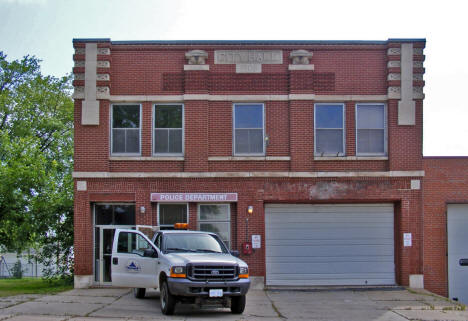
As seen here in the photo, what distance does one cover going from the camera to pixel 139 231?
1633cm

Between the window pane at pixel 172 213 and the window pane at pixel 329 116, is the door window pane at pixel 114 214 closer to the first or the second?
the window pane at pixel 172 213

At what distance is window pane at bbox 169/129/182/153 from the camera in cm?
2103

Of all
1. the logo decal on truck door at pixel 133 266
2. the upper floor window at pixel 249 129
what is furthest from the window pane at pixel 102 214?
the logo decal on truck door at pixel 133 266

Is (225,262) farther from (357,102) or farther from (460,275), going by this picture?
(460,275)

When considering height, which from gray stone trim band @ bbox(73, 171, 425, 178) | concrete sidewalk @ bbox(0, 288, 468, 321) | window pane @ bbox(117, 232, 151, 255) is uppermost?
gray stone trim band @ bbox(73, 171, 425, 178)

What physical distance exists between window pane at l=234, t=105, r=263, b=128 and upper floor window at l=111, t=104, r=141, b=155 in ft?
10.7

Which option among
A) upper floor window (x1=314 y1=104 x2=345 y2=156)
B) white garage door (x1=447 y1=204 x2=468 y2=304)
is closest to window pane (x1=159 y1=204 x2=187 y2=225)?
upper floor window (x1=314 y1=104 x2=345 y2=156)

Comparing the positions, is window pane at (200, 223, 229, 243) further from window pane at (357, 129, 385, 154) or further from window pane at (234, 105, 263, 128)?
window pane at (357, 129, 385, 154)

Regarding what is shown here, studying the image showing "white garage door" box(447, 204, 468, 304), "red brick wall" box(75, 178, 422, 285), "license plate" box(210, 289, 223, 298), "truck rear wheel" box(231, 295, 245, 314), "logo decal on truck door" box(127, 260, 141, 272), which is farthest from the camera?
"white garage door" box(447, 204, 468, 304)

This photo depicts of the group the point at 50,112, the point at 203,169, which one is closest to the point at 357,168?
the point at 203,169

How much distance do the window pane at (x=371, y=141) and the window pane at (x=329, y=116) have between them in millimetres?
776

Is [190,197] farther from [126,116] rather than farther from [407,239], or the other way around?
[407,239]

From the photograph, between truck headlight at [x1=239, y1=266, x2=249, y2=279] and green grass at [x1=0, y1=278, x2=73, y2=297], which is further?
green grass at [x1=0, y1=278, x2=73, y2=297]

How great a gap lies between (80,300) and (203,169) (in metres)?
5.85
